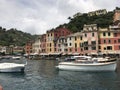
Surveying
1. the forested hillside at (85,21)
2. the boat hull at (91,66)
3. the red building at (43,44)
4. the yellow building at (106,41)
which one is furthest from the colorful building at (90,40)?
the boat hull at (91,66)

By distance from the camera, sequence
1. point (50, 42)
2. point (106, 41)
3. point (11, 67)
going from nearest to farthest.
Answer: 1. point (11, 67)
2. point (106, 41)
3. point (50, 42)

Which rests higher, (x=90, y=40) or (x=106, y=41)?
(x=90, y=40)

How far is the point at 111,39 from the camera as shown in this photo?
11062 centimetres

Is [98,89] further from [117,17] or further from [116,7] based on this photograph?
[116,7]

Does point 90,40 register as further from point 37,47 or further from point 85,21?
point 85,21

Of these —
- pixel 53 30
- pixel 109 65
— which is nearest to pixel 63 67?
pixel 109 65

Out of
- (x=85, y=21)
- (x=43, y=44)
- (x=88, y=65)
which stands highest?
(x=85, y=21)

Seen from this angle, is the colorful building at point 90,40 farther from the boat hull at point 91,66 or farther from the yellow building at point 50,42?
the boat hull at point 91,66

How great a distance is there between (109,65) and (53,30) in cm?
8273

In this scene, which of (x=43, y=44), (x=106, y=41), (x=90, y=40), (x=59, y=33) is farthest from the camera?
(x=43, y=44)

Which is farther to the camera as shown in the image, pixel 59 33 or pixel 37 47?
pixel 37 47

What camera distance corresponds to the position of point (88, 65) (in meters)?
57.3

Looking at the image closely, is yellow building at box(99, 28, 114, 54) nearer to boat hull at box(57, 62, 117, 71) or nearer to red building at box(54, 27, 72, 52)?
red building at box(54, 27, 72, 52)

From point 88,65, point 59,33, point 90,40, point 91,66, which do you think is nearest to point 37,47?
point 59,33
